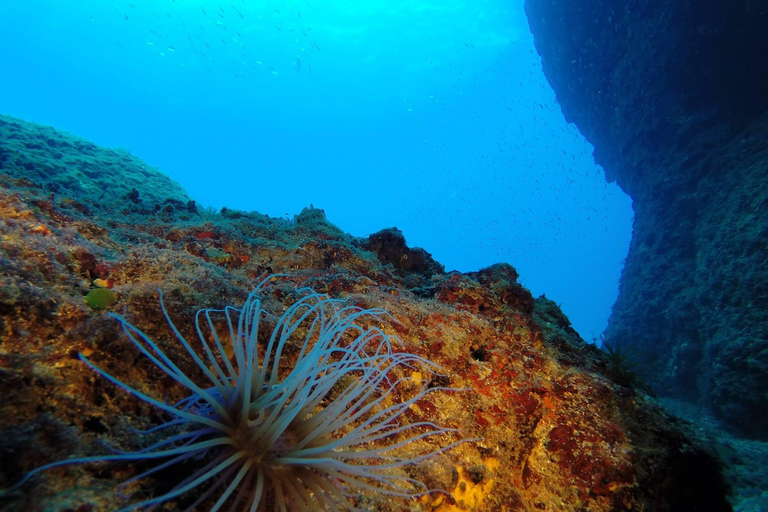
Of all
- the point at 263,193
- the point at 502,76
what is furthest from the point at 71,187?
the point at 263,193

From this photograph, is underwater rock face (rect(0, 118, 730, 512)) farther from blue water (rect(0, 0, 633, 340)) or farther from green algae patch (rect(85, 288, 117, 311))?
blue water (rect(0, 0, 633, 340))

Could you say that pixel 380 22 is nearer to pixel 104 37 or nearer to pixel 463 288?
pixel 104 37

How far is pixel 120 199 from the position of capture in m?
8.50

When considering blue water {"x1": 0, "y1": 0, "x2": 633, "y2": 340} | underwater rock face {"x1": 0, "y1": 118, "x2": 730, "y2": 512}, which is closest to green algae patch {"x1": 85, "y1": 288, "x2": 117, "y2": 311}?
underwater rock face {"x1": 0, "y1": 118, "x2": 730, "y2": 512}

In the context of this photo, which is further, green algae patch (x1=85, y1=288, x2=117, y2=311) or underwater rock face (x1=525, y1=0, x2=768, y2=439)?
underwater rock face (x1=525, y1=0, x2=768, y2=439)

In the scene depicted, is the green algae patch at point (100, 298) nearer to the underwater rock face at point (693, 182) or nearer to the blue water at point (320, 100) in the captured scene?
the underwater rock face at point (693, 182)

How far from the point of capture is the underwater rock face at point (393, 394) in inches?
57.1

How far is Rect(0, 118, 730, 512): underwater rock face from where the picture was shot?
1449mm

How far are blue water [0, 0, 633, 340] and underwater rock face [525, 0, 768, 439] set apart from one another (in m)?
14.1

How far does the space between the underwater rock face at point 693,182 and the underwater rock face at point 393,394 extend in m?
6.05

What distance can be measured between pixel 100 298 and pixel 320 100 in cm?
12322

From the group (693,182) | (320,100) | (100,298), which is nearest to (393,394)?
(100,298)

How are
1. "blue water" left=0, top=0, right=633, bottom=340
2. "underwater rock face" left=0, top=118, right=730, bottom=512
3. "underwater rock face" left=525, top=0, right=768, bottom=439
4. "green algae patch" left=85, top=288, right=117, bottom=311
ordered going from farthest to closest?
"blue water" left=0, top=0, right=633, bottom=340
"underwater rock face" left=525, top=0, right=768, bottom=439
"green algae patch" left=85, top=288, right=117, bottom=311
"underwater rock face" left=0, top=118, right=730, bottom=512

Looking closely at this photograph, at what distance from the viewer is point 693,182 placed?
1605 centimetres
